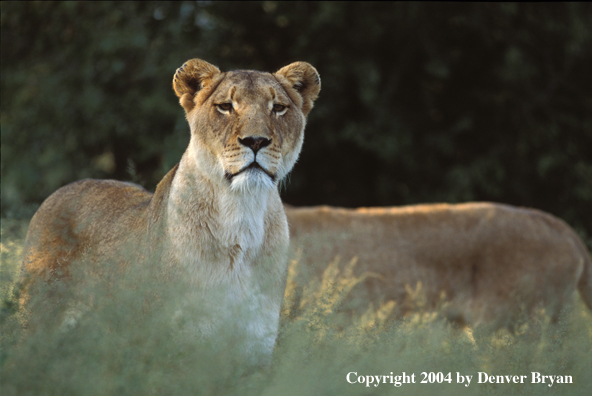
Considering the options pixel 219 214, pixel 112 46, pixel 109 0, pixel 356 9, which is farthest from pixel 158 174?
pixel 219 214

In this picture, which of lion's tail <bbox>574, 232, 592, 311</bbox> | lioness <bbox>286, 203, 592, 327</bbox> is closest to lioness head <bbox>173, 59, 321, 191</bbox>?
lioness <bbox>286, 203, 592, 327</bbox>

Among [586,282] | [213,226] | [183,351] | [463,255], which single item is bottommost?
[586,282]

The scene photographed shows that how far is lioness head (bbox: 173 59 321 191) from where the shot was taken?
9.04ft

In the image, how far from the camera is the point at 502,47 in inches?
327

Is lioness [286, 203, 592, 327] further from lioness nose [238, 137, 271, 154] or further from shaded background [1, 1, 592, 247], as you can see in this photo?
shaded background [1, 1, 592, 247]

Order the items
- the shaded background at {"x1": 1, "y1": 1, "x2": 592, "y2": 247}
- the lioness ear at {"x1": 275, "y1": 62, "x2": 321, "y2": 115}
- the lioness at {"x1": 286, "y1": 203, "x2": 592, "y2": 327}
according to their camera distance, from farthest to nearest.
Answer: the shaded background at {"x1": 1, "y1": 1, "x2": 592, "y2": 247} → the lioness at {"x1": 286, "y1": 203, "x2": 592, "y2": 327} → the lioness ear at {"x1": 275, "y1": 62, "x2": 321, "y2": 115}

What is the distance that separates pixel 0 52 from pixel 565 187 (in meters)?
6.68

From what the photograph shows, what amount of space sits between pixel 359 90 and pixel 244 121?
5.32 metres

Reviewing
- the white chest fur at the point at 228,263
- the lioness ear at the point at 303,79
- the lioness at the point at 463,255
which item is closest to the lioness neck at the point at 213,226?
the white chest fur at the point at 228,263

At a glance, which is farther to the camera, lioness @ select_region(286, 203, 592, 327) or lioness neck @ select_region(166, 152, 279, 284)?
lioness @ select_region(286, 203, 592, 327)

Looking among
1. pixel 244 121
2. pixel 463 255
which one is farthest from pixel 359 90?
pixel 244 121

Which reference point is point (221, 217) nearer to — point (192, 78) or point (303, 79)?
point (192, 78)

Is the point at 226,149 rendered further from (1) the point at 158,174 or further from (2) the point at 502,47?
(2) the point at 502,47

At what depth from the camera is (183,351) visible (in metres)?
2.39
